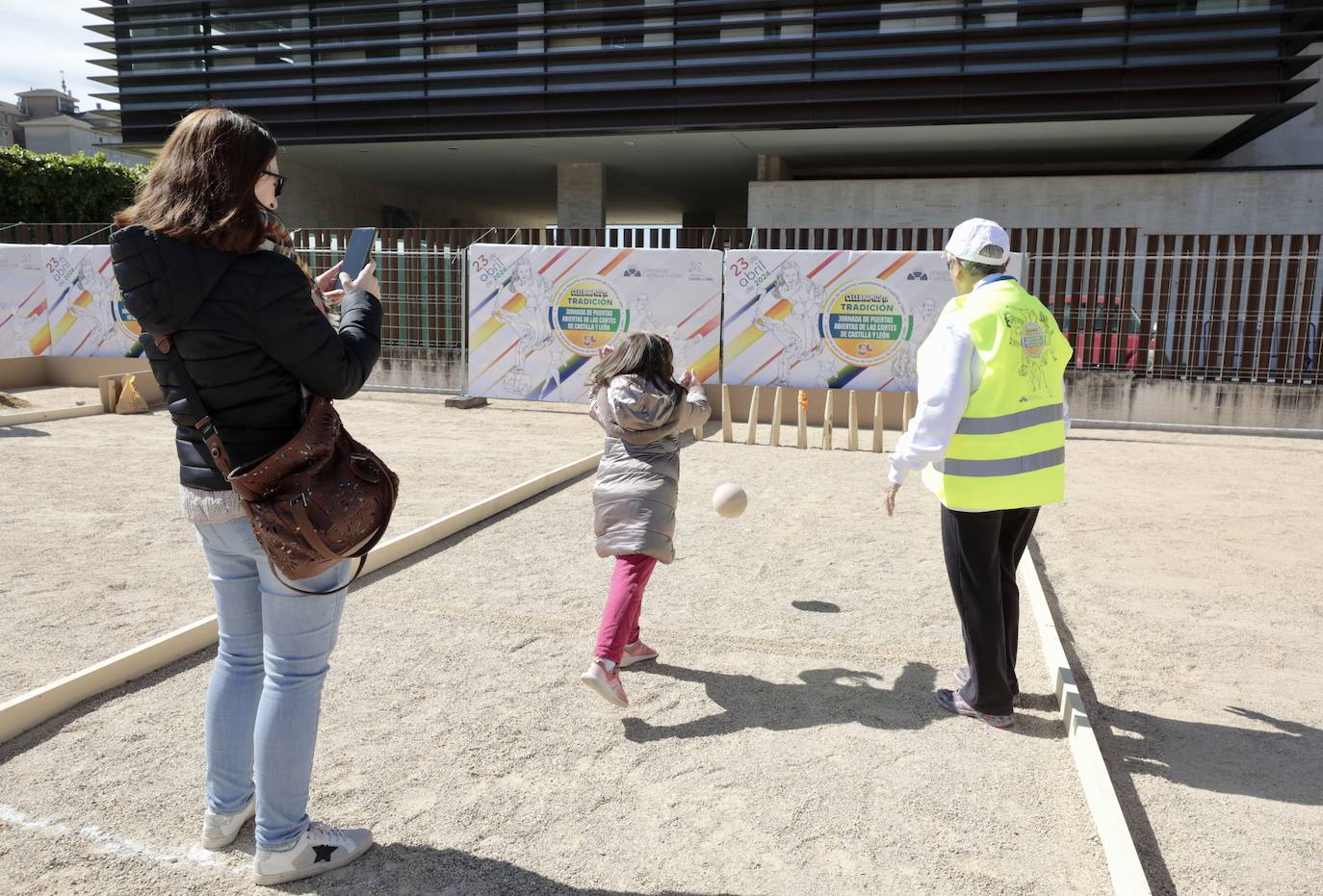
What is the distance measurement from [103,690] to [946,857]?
3389 mm

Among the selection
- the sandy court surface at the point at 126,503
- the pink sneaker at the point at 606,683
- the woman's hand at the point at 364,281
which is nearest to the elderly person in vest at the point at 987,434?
the pink sneaker at the point at 606,683

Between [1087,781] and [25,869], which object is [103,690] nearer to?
[25,869]

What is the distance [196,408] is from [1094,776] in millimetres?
3078

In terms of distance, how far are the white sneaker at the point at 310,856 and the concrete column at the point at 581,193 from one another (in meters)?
20.4

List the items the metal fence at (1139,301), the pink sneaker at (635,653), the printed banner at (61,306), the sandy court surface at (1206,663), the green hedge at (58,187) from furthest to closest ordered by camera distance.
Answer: the green hedge at (58,187) → the printed banner at (61,306) → the metal fence at (1139,301) → the pink sneaker at (635,653) → the sandy court surface at (1206,663)

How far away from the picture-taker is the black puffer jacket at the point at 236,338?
217 centimetres

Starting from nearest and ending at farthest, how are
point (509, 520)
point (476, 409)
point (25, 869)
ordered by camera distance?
point (25, 869)
point (509, 520)
point (476, 409)

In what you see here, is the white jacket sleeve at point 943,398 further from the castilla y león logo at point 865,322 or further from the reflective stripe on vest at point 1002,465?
the castilla y león logo at point 865,322

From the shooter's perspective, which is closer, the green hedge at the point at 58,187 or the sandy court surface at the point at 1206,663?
the sandy court surface at the point at 1206,663

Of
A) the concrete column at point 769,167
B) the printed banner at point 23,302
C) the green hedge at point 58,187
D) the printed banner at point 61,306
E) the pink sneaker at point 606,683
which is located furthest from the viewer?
the green hedge at point 58,187

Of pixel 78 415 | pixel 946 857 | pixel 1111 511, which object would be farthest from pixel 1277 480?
pixel 78 415

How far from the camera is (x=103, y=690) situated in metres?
3.78

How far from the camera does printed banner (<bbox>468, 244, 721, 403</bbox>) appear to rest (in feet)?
41.2

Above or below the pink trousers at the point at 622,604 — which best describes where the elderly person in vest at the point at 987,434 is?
above
